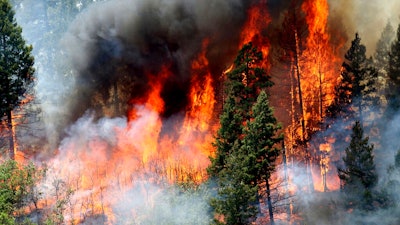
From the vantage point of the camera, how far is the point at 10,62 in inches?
1158

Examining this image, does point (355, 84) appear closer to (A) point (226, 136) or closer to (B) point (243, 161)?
(A) point (226, 136)

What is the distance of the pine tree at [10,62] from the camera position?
94.6ft

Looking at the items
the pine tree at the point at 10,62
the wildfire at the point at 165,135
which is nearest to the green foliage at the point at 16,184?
the pine tree at the point at 10,62

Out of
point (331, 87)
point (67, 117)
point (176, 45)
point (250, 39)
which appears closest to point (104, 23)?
point (176, 45)

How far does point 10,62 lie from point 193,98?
17.8 metres

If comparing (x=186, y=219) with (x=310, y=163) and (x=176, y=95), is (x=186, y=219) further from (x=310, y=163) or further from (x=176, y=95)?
(x=176, y=95)

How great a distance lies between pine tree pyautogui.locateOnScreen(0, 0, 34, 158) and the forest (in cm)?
9

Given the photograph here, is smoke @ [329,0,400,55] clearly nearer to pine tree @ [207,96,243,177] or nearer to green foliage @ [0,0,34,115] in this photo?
pine tree @ [207,96,243,177]

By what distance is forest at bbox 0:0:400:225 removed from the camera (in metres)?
29.6

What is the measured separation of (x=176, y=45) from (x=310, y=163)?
1855cm

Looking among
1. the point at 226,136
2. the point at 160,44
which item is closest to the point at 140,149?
the point at 160,44

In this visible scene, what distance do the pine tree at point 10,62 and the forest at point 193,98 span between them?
0.30ft

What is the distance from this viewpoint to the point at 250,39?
40500 mm

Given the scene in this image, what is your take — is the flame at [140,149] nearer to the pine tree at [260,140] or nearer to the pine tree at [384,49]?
the pine tree at [260,140]
